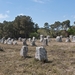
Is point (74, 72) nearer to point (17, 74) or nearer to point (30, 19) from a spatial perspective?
point (17, 74)

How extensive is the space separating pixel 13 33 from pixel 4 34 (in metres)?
3.21

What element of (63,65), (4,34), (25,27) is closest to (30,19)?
(25,27)

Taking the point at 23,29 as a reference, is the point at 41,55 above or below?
below

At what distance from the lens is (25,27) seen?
71250mm

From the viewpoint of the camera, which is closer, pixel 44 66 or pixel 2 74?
Answer: pixel 2 74

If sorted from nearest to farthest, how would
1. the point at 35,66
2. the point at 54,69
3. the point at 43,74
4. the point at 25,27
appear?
the point at 43,74 < the point at 54,69 < the point at 35,66 < the point at 25,27

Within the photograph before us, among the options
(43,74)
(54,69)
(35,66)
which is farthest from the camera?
(35,66)

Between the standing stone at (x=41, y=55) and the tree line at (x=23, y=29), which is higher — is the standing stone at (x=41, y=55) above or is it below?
below

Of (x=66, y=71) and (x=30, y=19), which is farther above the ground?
(x=30, y=19)

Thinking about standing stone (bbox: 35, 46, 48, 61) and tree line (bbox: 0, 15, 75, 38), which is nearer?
standing stone (bbox: 35, 46, 48, 61)

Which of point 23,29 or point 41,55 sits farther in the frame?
point 23,29

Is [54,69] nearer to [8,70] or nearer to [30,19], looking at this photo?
[8,70]

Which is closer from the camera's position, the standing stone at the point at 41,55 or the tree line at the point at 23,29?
the standing stone at the point at 41,55

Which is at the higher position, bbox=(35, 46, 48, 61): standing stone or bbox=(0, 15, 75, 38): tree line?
bbox=(0, 15, 75, 38): tree line
